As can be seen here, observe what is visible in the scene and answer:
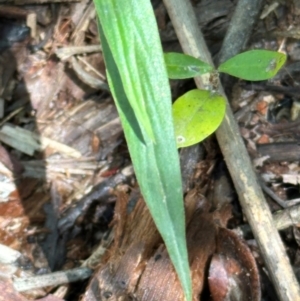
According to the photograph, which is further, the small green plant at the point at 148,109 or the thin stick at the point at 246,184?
the thin stick at the point at 246,184

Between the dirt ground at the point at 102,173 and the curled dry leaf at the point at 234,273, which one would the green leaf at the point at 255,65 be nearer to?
the dirt ground at the point at 102,173

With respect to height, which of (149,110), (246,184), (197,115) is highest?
(149,110)

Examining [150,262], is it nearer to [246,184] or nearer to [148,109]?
[246,184]

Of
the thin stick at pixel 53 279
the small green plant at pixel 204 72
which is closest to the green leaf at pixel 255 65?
the small green plant at pixel 204 72

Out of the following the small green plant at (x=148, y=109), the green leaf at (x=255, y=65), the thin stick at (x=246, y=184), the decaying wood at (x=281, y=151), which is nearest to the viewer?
the small green plant at (x=148, y=109)

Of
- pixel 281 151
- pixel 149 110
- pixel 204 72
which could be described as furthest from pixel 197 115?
pixel 149 110

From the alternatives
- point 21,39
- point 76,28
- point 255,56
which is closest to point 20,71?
point 21,39

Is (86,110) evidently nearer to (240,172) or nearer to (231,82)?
(231,82)
